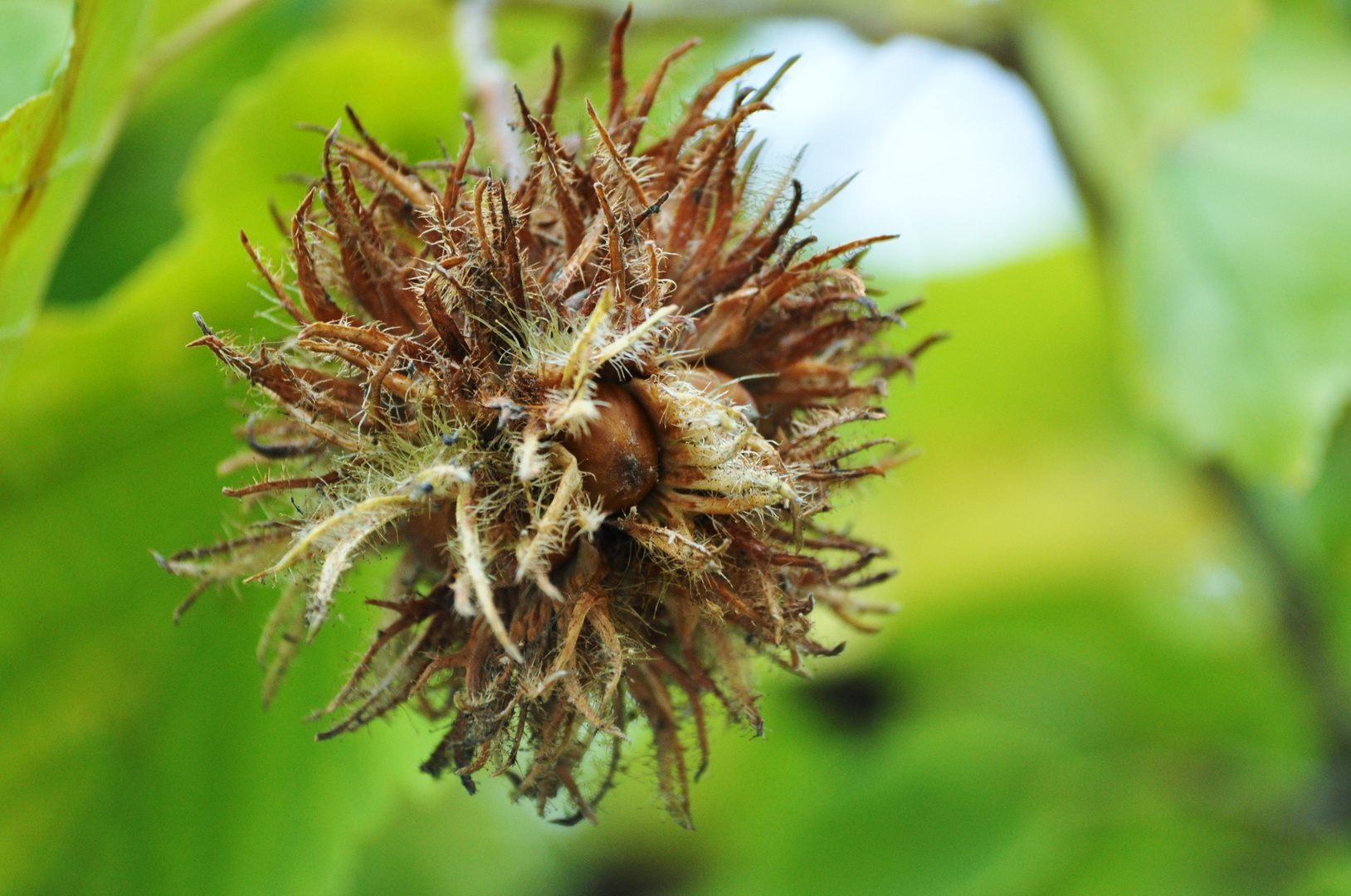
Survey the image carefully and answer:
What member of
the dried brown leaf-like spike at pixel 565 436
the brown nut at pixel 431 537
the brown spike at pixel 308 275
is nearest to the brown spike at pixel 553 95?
the dried brown leaf-like spike at pixel 565 436

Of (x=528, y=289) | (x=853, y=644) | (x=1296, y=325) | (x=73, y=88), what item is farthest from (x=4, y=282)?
(x=853, y=644)

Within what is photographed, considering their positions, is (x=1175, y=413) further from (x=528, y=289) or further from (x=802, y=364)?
(x=528, y=289)

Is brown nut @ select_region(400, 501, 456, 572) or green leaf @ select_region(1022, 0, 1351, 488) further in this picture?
green leaf @ select_region(1022, 0, 1351, 488)

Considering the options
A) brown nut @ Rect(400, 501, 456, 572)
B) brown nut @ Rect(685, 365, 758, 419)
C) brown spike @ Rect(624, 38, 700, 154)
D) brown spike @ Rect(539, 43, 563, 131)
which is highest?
brown spike @ Rect(539, 43, 563, 131)

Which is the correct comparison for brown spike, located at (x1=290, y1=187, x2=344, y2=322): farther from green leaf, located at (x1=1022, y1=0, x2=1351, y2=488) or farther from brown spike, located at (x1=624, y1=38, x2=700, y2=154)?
green leaf, located at (x1=1022, y1=0, x2=1351, y2=488)

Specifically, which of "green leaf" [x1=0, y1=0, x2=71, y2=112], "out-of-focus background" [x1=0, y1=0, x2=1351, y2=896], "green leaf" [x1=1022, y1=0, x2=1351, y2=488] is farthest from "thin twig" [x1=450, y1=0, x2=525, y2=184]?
"green leaf" [x1=1022, y1=0, x2=1351, y2=488]

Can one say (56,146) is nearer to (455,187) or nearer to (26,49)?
(26,49)

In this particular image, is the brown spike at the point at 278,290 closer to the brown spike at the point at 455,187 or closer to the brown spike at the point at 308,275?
the brown spike at the point at 308,275
